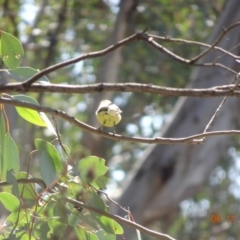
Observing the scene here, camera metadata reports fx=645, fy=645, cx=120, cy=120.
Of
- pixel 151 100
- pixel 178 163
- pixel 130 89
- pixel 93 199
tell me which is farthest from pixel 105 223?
pixel 151 100

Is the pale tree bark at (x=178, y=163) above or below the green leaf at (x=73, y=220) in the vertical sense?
below

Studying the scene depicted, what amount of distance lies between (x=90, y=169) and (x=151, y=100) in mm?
3087

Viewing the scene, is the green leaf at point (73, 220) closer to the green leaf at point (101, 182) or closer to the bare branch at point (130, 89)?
the green leaf at point (101, 182)

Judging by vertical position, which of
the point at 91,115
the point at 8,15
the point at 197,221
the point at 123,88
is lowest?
the point at 197,221

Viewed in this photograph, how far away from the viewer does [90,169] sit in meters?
1.01

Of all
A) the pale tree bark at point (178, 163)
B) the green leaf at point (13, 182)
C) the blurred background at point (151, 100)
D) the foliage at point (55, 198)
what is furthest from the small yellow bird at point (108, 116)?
the pale tree bark at point (178, 163)

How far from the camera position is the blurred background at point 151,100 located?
2.87 meters

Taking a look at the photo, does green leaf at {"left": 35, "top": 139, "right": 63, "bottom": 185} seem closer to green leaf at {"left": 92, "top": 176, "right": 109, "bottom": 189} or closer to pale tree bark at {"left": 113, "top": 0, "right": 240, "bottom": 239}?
green leaf at {"left": 92, "top": 176, "right": 109, "bottom": 189}

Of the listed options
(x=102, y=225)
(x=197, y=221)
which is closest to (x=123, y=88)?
(x=102, y=225)

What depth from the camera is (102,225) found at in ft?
3.47

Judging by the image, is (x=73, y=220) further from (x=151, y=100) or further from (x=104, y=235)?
(x=151, y=100)

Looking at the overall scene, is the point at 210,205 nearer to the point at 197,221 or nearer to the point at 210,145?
the point at 197,221

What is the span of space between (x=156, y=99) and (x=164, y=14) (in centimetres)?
69

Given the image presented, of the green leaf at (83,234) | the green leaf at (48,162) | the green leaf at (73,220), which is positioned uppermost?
the green leaf at (48,162)
